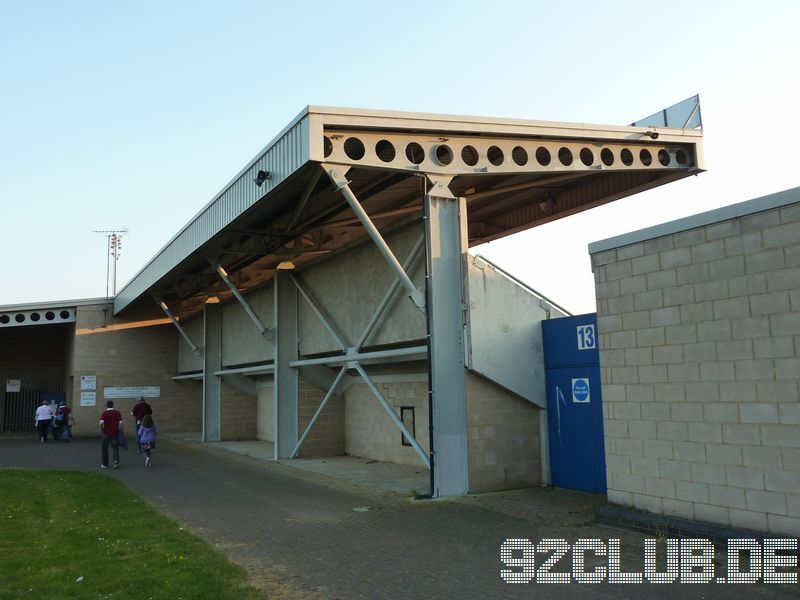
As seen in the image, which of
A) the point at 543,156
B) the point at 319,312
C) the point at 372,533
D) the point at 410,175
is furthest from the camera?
the point at 319,312

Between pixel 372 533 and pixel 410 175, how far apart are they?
6.45 m

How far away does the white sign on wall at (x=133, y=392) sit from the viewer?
29483 mm

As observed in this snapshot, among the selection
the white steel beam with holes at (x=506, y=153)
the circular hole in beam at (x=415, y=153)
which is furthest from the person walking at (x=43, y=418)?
the circular hole in beam at (x=415, y=153)

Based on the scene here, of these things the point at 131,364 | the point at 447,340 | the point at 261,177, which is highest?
the point at 261,177

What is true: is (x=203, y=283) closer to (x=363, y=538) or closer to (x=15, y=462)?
(x=15, y=462)

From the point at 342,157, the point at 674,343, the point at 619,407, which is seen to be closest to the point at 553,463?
the point at 619,407

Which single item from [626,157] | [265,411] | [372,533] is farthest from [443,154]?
[265,411]

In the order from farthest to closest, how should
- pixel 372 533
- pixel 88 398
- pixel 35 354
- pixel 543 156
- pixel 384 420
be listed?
pixel 35 354 → pixel 88 398 → pixel 384 420 → pixel 543 156 → pixel 372 533

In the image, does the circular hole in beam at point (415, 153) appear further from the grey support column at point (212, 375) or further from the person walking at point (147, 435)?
the grey support column at point (212, 375)

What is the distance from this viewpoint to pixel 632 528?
8.70m

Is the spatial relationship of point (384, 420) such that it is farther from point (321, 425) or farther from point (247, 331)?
point (247, 331)

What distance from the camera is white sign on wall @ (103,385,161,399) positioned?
96.7ft

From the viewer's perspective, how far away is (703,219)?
8.27m

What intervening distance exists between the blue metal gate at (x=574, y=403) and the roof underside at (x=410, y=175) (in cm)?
301
